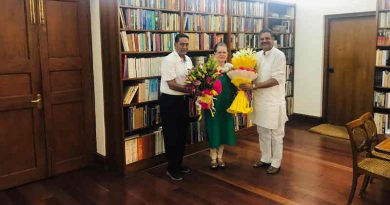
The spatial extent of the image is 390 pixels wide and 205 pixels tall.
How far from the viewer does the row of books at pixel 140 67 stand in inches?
156

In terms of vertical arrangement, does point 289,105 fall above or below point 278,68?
below

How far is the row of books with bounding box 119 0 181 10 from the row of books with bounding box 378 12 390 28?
10.1 feet

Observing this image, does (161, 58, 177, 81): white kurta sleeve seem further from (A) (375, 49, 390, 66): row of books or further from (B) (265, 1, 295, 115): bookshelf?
(A) (375, 49, 390, 66): row of books

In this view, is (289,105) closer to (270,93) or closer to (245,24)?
(245,24)

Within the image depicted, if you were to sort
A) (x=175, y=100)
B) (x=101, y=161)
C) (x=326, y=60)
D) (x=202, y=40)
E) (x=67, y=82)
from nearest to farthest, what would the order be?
(x=175, y=100)
(x=67, y=82)
(x=101, y=161)
(x=202, y=40)
(x=326, y=60)

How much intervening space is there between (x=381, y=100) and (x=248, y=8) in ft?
8.30

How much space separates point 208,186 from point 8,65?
2.44 m

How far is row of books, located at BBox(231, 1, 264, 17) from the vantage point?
5.34 m

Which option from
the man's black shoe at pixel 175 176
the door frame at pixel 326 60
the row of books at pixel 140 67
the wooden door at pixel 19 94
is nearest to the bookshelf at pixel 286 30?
the door frame at pixel 326 60

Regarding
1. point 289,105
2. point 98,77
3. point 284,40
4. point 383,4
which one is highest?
point 383,4

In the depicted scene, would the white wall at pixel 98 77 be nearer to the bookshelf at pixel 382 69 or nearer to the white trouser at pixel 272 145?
the white trouser at pixel 272 145

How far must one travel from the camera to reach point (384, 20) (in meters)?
5.12

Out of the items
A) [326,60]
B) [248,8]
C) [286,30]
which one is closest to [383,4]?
[326,60]

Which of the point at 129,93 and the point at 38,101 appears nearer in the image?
the point at 38,101
